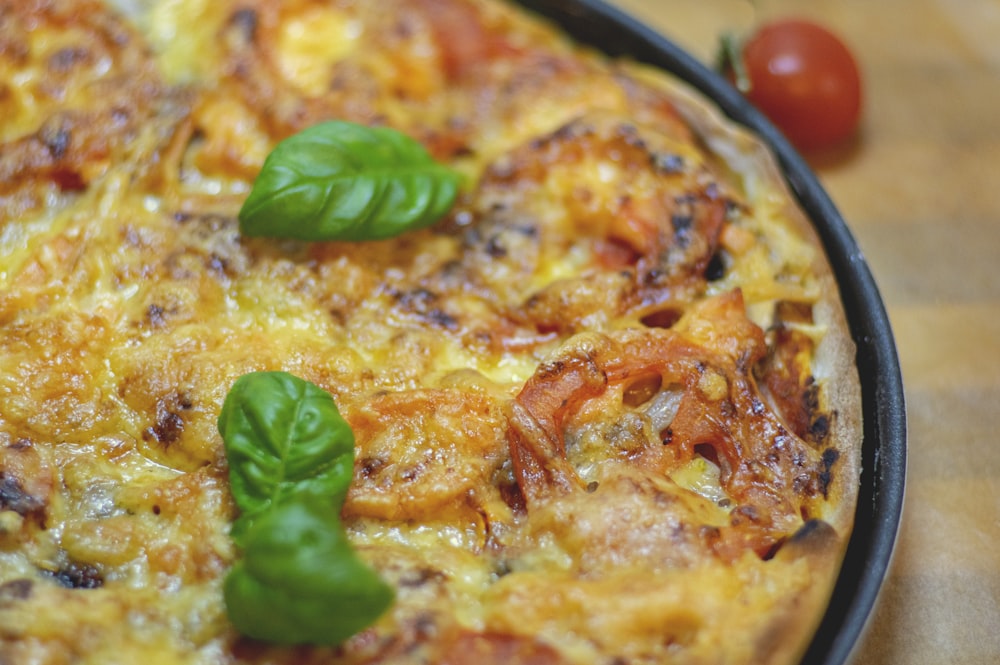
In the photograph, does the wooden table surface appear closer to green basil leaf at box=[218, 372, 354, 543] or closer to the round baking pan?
the round baking pan

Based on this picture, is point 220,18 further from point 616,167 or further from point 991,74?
point 991,74

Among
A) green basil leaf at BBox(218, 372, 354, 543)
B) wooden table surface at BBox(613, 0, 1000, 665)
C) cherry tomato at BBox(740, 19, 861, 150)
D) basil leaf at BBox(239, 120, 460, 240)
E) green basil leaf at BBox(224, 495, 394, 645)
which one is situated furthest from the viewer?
cherry tomato at BBox(740, 19, 861, 150)

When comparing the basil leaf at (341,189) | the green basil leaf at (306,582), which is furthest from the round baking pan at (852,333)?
the basil leaf at (341,189)

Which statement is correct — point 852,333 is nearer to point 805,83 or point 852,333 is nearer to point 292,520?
point 805,83

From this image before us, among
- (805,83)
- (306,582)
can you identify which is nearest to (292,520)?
(306,582)

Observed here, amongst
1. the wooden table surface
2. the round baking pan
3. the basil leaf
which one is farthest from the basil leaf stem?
the wooden table surface

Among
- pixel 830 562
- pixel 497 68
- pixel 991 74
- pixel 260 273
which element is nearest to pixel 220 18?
pixel 497 68
